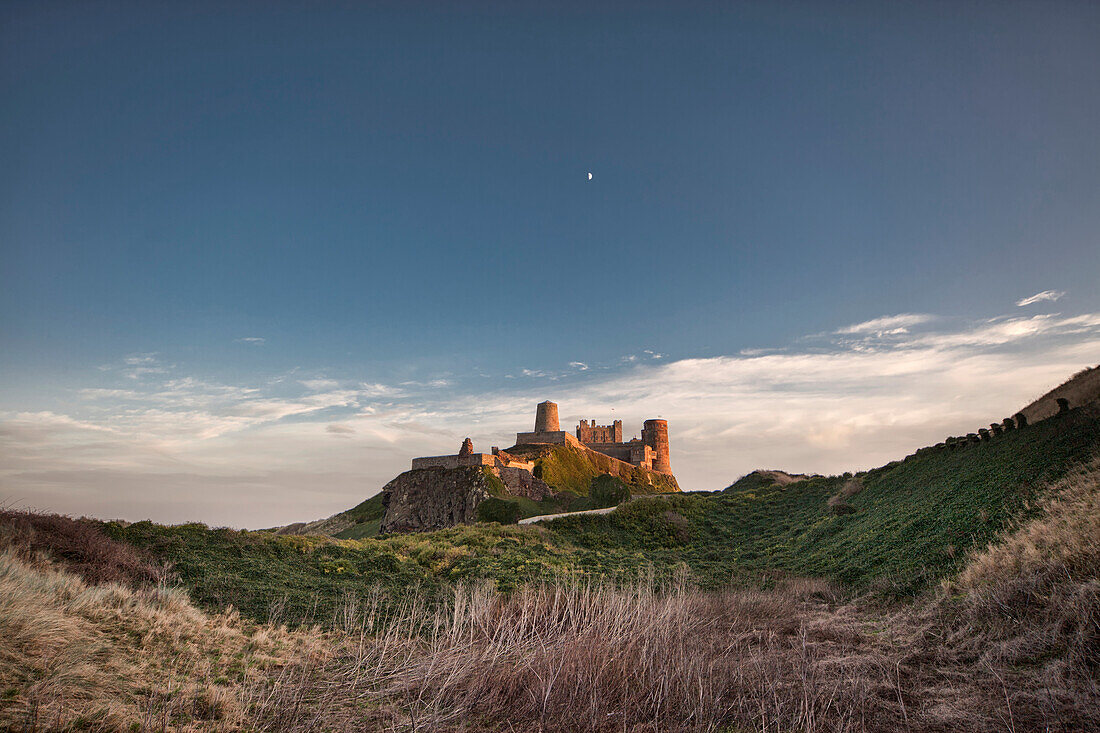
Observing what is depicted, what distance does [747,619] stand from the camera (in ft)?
38.6

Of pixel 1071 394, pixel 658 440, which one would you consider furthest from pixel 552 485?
pixel 1071 394

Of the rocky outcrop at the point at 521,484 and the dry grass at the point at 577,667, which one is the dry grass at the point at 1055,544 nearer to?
the dry grass at the point at 577,667

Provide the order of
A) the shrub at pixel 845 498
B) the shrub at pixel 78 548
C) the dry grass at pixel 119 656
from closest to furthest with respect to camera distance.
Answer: the dry grass at pixel 119 656 < the shrub at pixel 78 548 < the shrub at pixel 845 498

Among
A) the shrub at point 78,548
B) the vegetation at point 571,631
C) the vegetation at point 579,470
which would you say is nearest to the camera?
the vegetation at point 571,631

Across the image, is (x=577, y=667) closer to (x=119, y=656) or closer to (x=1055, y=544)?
(x=119, y=656)

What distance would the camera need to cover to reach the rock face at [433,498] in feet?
139

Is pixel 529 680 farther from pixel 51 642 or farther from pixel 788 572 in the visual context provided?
pixel 788 572

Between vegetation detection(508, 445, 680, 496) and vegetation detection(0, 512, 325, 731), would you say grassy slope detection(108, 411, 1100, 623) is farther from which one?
vegetation detection(508, 445, 680, 496)

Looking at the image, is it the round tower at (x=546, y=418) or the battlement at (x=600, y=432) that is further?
the battlement at (x=600, y=432)

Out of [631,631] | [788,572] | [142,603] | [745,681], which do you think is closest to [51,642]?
[142,603]

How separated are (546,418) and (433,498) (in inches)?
1075

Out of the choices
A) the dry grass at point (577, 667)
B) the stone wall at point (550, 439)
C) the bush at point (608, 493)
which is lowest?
the dry grass at point (577, 667)

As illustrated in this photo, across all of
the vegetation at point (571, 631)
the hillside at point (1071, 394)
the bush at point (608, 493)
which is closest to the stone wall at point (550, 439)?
the bush at point (608, 493)

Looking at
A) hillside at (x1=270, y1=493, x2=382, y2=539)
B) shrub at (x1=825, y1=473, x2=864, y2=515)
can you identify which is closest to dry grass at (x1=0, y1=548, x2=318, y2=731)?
shrub at (x1=825, y1=473, x2=864, y2=515)
